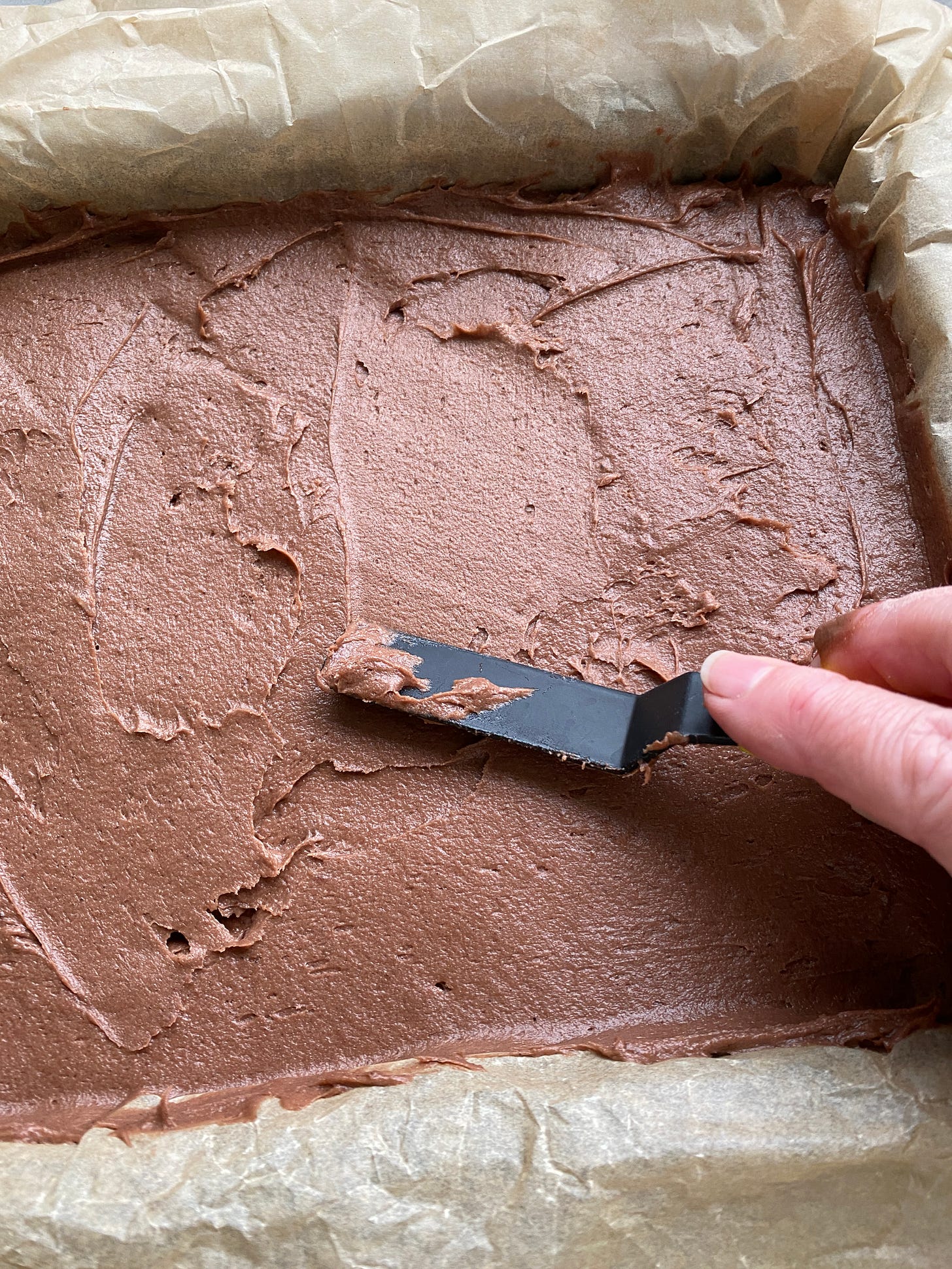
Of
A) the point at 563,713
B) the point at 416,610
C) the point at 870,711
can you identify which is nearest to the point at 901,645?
the point at 870,711

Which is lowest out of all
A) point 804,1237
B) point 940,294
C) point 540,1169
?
point 804,1237

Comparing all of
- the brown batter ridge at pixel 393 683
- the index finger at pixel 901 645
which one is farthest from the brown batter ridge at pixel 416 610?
the index finger at pixel 901 645

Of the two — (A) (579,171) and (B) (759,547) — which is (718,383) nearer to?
(B) (759,547)

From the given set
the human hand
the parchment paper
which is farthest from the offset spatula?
the parchment paper

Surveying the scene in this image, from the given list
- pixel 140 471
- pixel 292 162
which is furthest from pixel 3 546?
pixel 292 162

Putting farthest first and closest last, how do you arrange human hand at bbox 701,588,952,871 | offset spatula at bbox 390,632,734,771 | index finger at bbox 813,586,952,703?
offset spatula at bbox 390,632,734,771 < index finger at bbox 813,586,952,703 < human hand at bbox 701,588,952,871

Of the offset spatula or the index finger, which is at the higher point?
the index finger

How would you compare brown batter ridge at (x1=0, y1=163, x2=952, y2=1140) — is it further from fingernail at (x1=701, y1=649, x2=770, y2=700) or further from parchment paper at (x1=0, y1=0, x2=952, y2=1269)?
fingernail at (x1=701, y1=649, x2=770, y2=700)
